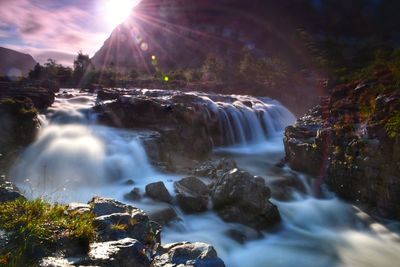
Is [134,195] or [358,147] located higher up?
[358,147]

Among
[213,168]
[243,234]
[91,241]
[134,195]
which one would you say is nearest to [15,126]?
[134,195]

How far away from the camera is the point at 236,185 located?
10.4 m

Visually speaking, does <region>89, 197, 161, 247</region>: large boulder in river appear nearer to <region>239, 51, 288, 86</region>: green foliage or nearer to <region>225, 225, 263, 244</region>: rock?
<region>225, 225, 263, 244</region>: rock

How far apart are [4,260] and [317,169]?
1242 cm

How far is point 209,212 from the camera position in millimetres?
10680

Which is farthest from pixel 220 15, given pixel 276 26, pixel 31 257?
pixel 31 257

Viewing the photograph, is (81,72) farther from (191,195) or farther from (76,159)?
(191,195)

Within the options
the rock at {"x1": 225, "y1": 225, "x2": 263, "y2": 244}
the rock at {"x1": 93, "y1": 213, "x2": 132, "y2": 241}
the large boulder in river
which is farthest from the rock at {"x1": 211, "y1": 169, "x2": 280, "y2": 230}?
the rock at {"x1": 93, "y1": 213, "x2": 132, "y2": 241}

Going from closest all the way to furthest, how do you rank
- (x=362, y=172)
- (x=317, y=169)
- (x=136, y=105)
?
(x=362, y=172) → (x=317, y=169) → (x=136, y=105)

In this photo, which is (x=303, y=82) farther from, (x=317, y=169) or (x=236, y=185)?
(x=236, y=185)

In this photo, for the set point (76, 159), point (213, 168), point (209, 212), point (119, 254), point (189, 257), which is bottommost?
point (209, 212)

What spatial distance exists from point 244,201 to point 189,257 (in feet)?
15.8

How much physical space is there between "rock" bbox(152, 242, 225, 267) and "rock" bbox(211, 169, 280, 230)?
14.4 ft

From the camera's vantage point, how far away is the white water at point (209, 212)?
914 centimetres
